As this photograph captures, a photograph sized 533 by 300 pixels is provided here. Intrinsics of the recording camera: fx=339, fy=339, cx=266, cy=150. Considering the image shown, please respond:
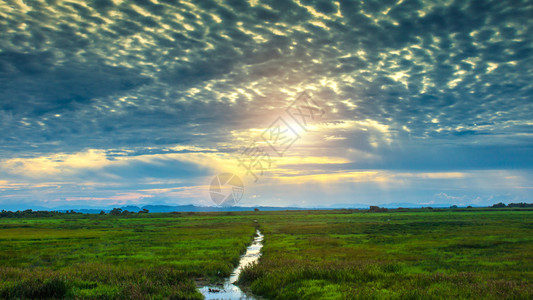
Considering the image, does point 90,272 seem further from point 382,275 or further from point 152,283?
point 382,275

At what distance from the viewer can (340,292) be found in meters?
15.9

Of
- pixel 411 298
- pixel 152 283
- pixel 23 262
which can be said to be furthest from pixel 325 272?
pixel 23 262

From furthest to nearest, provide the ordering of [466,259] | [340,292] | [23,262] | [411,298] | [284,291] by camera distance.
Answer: [23,262], [466,259], [284,291], [340,292], [411,298]

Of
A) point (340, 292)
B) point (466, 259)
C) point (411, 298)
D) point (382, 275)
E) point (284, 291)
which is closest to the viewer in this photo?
point (411, 298)

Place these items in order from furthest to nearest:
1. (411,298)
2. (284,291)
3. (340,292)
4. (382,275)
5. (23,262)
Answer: (23,262) → (382,275) → (284,291) → (340,292) → (411,298)

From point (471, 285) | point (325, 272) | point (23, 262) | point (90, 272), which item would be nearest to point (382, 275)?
point (325, 272)

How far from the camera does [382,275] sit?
1944 cm

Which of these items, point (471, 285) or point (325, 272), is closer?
point (471, 285)

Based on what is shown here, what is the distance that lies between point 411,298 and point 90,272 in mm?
18313

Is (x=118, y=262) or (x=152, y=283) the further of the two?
(x=118, y=262)

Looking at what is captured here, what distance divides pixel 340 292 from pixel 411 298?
124 inches

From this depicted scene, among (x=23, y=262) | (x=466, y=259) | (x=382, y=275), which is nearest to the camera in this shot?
(x=382, y=275)

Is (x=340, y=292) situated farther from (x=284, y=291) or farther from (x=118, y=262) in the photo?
(x=118, y=262)

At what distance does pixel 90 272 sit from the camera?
68.8 ft
